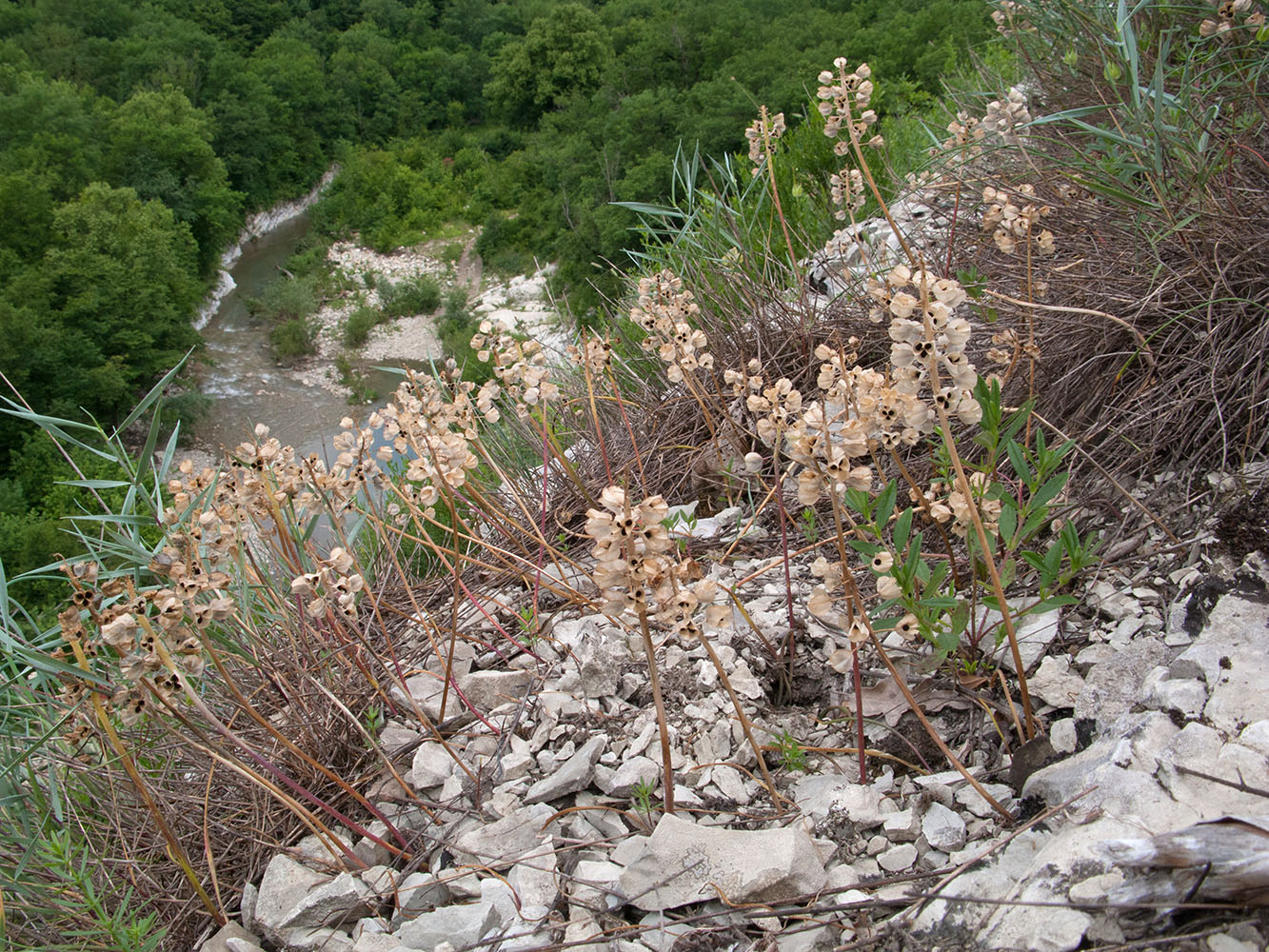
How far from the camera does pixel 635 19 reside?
126ft

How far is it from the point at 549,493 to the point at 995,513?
1.86 m

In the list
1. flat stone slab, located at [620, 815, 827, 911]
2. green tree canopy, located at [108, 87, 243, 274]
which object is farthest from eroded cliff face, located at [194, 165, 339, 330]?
flat stone slab, located at [620, 815, 827, 911]

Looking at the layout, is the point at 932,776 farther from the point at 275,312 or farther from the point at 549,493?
the point at 275,312

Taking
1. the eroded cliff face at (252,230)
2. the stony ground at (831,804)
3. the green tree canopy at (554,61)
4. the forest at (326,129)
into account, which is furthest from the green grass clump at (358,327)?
the stony ground at (831,804)

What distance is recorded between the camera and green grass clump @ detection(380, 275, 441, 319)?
34625 millimetres

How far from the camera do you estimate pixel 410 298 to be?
114 ft

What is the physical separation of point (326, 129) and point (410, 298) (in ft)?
58.2

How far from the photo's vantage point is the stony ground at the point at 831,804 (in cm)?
114

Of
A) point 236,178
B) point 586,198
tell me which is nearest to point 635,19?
point 586,198

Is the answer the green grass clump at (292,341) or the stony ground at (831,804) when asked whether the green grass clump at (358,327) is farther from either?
the stony ground at (831,804)

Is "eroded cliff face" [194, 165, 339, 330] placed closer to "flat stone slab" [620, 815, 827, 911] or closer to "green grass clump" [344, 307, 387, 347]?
"green grass clump" [344, 307, 387, 347]

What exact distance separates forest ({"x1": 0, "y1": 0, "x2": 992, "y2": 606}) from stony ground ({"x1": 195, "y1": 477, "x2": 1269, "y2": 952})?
6.05 m

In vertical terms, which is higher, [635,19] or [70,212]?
[635,19]

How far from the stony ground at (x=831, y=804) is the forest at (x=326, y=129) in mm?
6054
